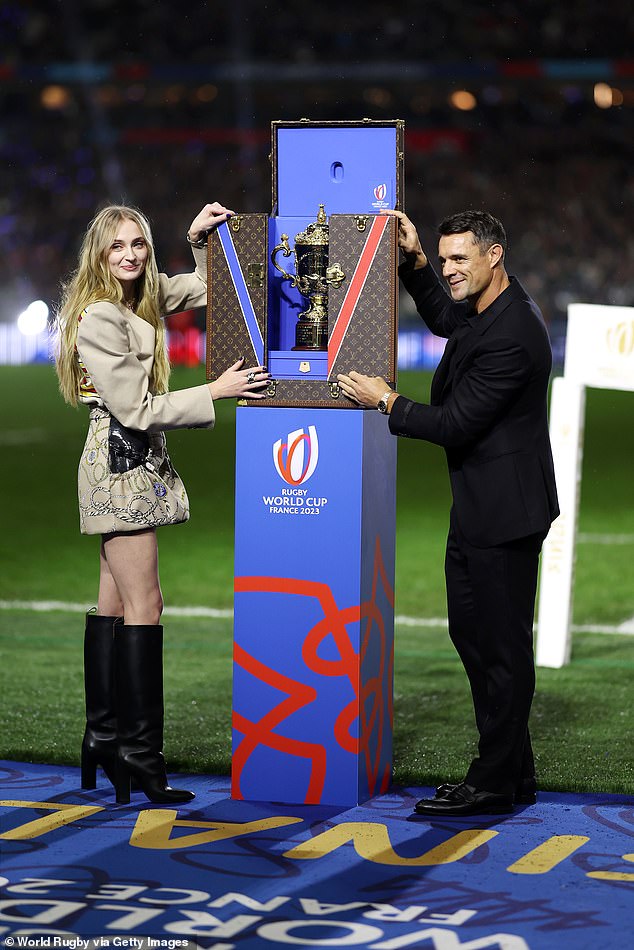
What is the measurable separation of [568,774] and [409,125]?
67.6ft

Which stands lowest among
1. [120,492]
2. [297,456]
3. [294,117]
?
[120,492]

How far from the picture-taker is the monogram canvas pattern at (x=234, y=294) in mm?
3812

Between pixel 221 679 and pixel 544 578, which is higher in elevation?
pixel 544 578

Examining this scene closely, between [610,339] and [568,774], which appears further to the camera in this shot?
[610,339]

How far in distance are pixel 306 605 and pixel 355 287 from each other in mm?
847

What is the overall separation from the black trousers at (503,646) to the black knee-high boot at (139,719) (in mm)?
803

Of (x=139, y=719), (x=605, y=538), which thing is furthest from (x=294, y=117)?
(x=139, y=719)

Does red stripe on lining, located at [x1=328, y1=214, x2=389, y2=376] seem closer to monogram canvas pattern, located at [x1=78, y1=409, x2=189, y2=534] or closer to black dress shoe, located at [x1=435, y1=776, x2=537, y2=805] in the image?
monogram canvas pattern, located at [x1=78, y1=409, x2=189, y2=534]

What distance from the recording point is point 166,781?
12.7 feet

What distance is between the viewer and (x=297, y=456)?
3.81 m

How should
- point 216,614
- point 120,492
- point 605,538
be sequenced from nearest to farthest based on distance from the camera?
point 120,492, point 216,614, point 605,538

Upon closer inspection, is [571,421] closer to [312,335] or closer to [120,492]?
[312,335]

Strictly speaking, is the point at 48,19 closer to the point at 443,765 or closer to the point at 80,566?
the point at 80,566

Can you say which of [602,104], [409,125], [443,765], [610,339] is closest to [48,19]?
[409,125]
